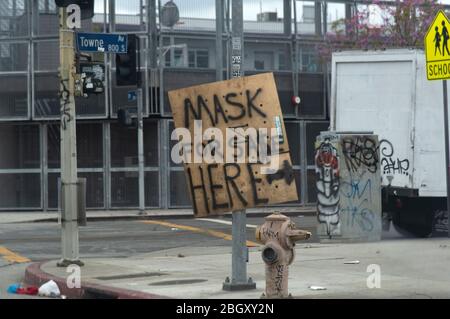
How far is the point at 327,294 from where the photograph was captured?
10344 millimetres

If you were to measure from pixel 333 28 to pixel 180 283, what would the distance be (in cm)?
2131

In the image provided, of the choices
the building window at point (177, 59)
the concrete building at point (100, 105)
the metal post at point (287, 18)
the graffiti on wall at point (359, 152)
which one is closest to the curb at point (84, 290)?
the graffiti on wall at point (359, 152)

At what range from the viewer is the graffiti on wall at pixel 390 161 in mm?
17609

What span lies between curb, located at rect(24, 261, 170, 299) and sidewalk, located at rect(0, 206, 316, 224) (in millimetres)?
13108

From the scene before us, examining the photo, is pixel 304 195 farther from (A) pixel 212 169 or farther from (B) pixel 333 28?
(A) pixel 212 169

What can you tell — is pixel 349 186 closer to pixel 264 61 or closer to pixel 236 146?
pixel 236 146

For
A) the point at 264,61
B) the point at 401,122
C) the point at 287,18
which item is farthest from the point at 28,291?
the point at 287,18

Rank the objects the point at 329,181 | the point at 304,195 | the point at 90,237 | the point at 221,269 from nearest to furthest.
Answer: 1. the point at 221,269
2. the point at 329,181
3. the point at 90,237
4. the point at 304,195

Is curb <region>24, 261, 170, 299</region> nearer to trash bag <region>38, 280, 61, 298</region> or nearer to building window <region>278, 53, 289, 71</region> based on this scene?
trash bag <region>38, 280, 61, 298</region>

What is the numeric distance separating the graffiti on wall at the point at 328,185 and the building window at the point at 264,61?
45.2 ft

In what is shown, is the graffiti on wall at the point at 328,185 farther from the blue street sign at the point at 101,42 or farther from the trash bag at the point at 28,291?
the trash bag at the point at 28,291

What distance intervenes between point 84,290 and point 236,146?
3008mm

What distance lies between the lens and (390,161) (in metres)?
17.7
